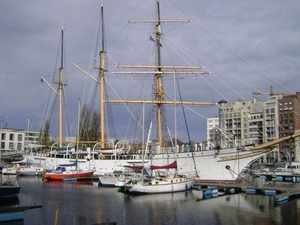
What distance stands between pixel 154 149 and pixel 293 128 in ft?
216

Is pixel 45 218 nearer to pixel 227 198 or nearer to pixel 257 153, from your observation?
pixel 227 198

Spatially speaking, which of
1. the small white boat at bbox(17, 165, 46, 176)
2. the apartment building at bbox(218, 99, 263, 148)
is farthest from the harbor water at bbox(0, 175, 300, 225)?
the apartment building at bbox(218, 99, 263, 148)

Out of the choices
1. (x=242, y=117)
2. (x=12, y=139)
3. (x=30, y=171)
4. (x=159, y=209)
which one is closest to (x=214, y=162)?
(x=159, y=209)

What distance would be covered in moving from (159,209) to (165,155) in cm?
2075

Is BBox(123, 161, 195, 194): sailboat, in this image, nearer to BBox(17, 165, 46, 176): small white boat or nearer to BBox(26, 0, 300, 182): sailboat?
BBox(26, 0, 300, 182): sailboat

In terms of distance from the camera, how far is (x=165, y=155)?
48.3 m

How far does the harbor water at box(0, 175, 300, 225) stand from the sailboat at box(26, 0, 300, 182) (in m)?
7.05

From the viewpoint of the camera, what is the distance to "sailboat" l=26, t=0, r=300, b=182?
4241 centimetres

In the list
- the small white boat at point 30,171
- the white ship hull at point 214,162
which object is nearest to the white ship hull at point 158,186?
the white ship hull at point 214,162

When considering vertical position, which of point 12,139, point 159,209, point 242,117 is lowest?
point 159,209

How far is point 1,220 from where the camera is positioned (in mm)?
21625

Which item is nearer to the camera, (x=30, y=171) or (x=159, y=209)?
(x=159, y=209)

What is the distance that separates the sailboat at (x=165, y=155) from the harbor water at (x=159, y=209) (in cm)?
705

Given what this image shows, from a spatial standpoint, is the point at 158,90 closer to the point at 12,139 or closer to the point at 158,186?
the point at 158,186
